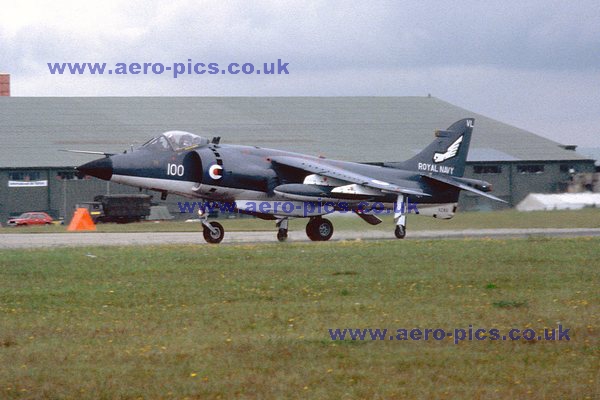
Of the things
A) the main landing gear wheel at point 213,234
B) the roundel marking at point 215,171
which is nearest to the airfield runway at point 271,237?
the main landing gear wheel at point 213,234

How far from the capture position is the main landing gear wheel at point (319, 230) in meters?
29.0

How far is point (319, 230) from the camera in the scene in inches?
1140

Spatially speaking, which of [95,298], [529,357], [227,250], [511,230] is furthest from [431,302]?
[511,230]

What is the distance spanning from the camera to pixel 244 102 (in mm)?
70188

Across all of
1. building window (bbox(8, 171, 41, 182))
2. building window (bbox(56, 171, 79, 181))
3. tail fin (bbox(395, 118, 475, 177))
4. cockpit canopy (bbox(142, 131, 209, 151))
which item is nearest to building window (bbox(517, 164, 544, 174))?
building window (bbox(56, 171, 79, 181))

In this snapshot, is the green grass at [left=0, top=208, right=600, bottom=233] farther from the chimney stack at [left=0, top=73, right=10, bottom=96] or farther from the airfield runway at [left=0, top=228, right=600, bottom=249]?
the chimney stack at [left=0, top=73, right=10, bottom=96]

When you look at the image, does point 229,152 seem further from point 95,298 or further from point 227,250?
point 95,298

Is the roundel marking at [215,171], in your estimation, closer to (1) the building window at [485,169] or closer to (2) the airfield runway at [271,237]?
(2) the airfield runway at [271,237]

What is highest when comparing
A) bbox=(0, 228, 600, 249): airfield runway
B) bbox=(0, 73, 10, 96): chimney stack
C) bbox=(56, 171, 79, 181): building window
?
bbox=(0, 73, 10, 96): chimney stack

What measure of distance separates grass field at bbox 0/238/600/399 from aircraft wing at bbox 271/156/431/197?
7.46m

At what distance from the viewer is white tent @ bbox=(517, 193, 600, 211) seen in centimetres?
3838

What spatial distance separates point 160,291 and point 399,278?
403 centimetres

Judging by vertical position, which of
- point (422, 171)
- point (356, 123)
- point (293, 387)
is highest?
point (356, 123)

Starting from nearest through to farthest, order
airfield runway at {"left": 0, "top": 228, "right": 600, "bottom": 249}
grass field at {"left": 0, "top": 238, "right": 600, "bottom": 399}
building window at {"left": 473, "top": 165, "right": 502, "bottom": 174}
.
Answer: grass field at {"left": 0, "top": 238, "right": 600, "bottom": 399} → airfield runway at {"left": 0, "top": 228, "right": 600, "bottom": 249} → building window at {"left": 473, "top": 165, "right": 502, "bottom": 174}
